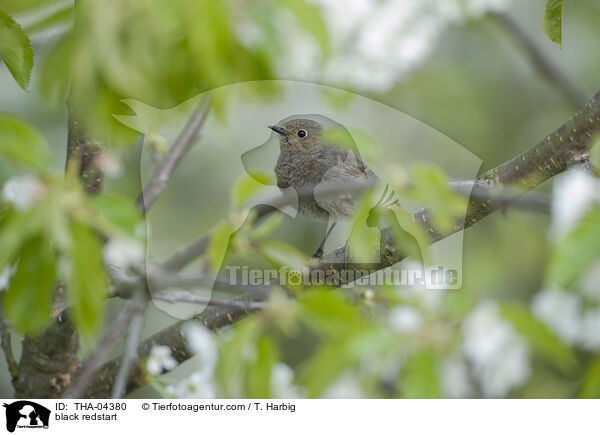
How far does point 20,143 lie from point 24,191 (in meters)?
0.05

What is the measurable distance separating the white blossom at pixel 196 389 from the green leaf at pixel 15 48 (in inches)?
17.2

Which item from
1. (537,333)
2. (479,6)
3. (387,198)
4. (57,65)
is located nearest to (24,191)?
(57,65)

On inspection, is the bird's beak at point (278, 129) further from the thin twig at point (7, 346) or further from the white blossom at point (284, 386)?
the thin twig at point (7, 346)

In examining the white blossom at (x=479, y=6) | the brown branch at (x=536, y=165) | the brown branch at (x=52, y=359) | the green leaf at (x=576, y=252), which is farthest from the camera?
the white blossom at (x=479, y=6)

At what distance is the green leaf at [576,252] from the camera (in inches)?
20.5

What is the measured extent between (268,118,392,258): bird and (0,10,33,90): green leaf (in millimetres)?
393

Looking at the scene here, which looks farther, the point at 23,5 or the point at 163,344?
the point at 163,344

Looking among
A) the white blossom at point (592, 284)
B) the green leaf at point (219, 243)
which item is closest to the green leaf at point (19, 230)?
the green leaf at point (219, 243)

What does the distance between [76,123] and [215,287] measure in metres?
0.32

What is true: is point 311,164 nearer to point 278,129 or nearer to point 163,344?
point 278,129

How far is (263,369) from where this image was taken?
2.12 ft

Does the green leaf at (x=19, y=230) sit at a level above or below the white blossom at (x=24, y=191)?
below

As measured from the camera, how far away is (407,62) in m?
1.44

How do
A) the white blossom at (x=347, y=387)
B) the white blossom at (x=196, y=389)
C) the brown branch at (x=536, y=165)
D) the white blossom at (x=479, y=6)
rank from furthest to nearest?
the white blossom at (x=479, y=6), the white blossom at (x=196, y=389), the brown branch at (x=536, y=165), the white blossom at (x=347, y=387)
